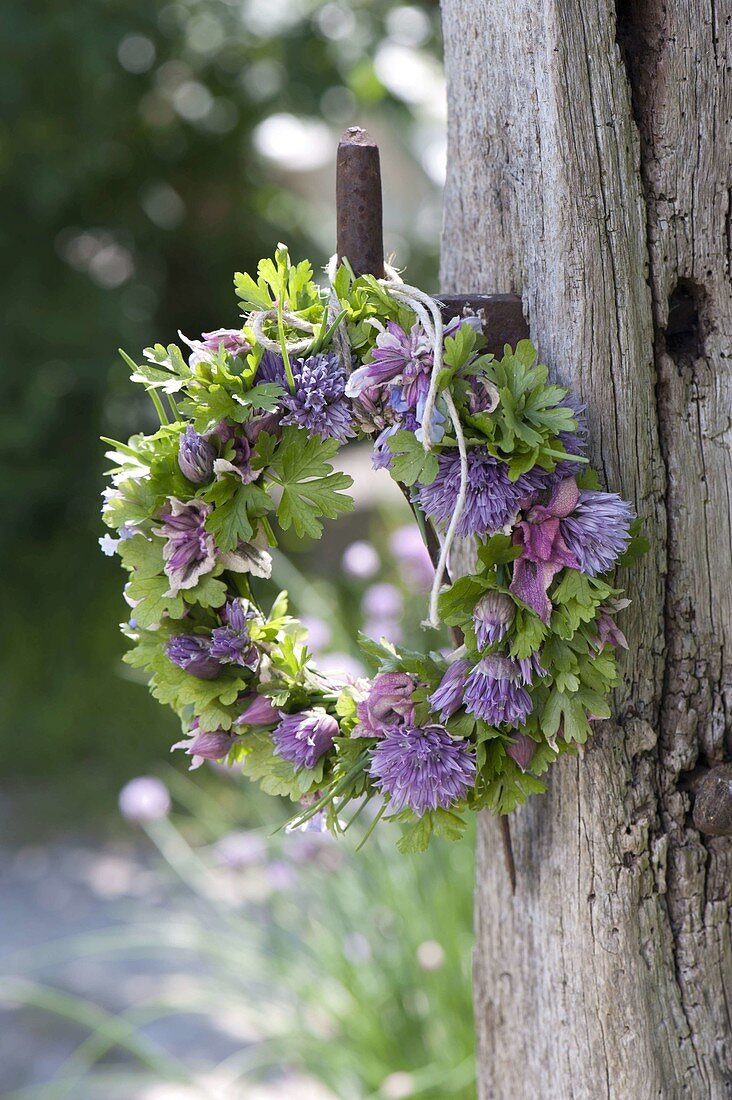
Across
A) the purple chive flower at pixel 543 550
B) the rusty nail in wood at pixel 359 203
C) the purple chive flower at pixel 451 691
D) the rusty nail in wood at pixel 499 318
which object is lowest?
the purple chive flower at pixel 451 691

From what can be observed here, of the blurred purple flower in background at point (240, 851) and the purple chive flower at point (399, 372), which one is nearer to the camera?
the purple chive flower at point (399, 372)

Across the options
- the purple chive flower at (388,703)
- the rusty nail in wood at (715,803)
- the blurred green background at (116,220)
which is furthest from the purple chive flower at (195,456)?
the blurred green background at (116,220)

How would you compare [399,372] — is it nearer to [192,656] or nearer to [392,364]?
[392,364]

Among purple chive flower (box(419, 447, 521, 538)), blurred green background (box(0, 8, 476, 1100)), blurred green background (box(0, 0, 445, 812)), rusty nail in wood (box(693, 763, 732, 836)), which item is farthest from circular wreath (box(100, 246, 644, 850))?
blurred green background (box(0, 0, 445, 812))

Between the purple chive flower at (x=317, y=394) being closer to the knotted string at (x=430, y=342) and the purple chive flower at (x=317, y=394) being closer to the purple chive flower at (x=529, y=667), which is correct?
the knotted string at (x=430, y=342)

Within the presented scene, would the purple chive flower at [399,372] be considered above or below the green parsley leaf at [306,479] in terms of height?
above

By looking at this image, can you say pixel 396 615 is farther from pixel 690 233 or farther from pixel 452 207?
pixel 690 233

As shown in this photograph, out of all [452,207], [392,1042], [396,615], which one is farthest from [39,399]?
[452,207]
